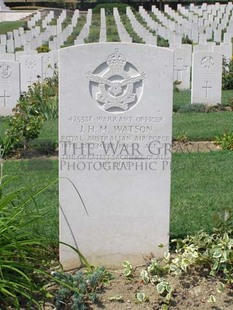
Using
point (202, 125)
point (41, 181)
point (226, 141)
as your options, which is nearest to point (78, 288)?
point (41, 181)

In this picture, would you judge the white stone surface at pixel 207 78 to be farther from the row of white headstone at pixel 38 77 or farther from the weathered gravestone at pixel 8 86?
the weathered gravestone at pixel 8 86

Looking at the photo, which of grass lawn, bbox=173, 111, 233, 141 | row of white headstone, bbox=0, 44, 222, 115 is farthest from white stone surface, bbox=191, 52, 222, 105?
grass lawn, bbox=173, 111, 233, 141

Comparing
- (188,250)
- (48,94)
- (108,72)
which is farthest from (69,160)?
(48,94)

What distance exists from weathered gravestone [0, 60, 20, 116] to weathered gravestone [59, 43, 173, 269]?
7.56 meters

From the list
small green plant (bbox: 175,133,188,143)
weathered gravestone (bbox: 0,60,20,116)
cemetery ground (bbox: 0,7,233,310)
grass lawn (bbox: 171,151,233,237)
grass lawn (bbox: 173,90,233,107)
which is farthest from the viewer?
grass lawn (bbox: 173,90,233,107)

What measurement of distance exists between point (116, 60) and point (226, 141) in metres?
4.68

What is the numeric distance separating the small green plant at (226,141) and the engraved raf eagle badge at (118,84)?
178 inches

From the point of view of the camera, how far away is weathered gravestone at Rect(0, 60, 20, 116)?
12141 mm

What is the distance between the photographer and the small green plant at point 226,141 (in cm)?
912

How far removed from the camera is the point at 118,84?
4.81 metres

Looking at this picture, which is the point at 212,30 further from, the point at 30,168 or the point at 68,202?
the point at 68,202

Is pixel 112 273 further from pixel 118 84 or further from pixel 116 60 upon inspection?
pixel 116 60

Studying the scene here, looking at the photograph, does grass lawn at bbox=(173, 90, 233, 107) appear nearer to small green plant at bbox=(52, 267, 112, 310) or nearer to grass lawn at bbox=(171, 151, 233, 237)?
grass lawn at bbox=(171, 151, 233, 237)

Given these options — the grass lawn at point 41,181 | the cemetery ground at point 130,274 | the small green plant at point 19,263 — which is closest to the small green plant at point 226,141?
the grass lawn at point 41,181
